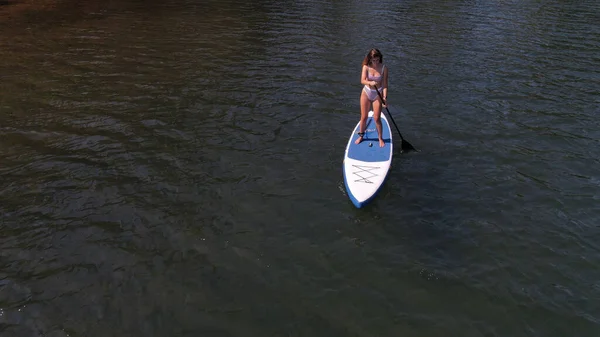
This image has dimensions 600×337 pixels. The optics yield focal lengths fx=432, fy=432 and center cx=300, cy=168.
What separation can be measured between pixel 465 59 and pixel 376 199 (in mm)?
13899

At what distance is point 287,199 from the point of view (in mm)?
10578

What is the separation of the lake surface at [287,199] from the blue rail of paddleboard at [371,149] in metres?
0.51

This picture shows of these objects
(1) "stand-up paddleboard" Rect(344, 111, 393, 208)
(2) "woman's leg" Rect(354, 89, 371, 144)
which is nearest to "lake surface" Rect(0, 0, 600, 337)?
(1) "stand-up paddleboard" Rect(344, 111, 393, 208)

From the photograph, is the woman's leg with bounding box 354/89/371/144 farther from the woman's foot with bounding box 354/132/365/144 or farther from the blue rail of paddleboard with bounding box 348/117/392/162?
the blue rail of paddleboard with bounding box 348/117/392/162

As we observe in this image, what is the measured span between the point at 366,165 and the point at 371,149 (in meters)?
0.97

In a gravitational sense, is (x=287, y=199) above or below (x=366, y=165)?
below

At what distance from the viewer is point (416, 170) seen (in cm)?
1180

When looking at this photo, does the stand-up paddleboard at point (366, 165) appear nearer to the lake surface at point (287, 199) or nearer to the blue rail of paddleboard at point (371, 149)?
the blue rail of paddleboard at point (371, 149)

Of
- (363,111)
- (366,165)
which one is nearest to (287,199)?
(366,165)

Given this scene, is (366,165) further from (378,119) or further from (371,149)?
(378,119)

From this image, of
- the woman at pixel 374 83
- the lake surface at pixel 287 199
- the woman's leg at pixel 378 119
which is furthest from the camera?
the woman's leg at pixel 378 119

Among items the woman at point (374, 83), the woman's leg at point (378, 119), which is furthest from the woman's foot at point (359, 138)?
the woman's leg at point (378, 119)

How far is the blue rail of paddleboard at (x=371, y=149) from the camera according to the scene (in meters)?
11.7

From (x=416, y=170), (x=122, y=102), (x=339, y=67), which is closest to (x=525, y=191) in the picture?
(x=416, y=170)
